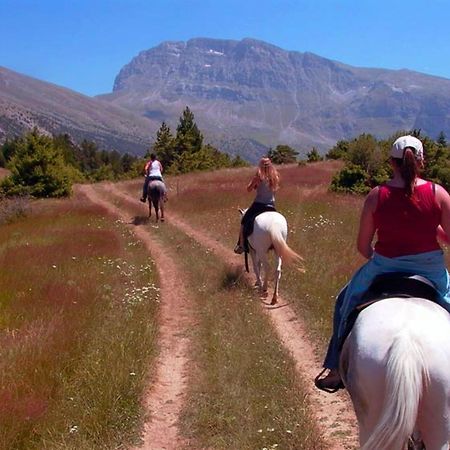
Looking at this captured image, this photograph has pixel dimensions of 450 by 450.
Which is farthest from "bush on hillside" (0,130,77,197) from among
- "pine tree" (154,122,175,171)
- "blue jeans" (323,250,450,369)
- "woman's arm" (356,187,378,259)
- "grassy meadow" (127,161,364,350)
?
"blue jeans" (323,250,450,369)

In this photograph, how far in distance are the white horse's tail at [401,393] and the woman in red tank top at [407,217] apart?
1.06 metres

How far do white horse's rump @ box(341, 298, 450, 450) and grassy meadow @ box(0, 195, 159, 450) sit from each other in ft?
9.81

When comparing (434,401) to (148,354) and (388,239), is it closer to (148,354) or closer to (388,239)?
(388,239)

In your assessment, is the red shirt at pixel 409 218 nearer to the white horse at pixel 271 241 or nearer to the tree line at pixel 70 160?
the white horse at pixel 271 241

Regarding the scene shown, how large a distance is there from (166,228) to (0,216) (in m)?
9.54

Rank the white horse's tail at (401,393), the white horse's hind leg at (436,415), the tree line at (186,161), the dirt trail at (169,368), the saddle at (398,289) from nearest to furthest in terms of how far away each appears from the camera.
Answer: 1. the white horse's tail at (401,393)
2. the white horse's hind leg at (436,415)
3. the saddle at (398,289)
4. the dirt trail at (169,368)
5. the tree line at (186,161)

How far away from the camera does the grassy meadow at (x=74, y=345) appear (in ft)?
21.0

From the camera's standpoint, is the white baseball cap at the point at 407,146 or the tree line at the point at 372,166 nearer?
the white baseball cap at the point at 407,146

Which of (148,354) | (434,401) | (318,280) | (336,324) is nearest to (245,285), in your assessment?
(318,280)

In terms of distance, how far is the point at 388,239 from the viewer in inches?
201

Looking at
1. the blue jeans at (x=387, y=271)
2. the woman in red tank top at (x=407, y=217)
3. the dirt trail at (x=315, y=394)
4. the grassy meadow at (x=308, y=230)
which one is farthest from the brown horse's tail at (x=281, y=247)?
the woman in red tank top at (x=407, y=217)

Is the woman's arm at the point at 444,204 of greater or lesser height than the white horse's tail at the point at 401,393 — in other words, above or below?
above

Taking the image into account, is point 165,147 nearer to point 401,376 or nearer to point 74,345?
point 74,345

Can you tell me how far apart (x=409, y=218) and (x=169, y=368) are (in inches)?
188
